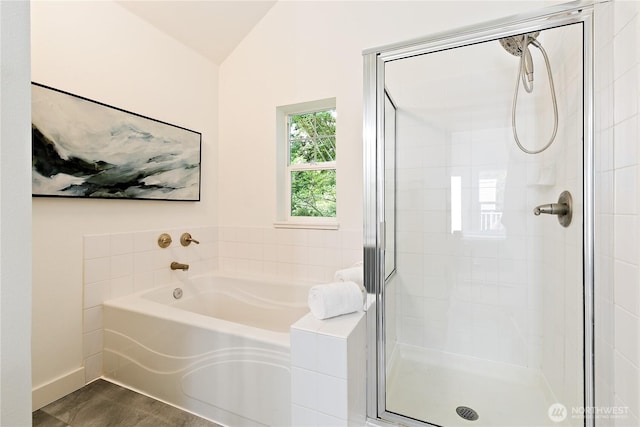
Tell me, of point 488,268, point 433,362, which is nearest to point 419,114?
point 488,268

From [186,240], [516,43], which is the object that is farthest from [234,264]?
[516,43]

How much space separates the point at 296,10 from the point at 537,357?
3.00 meters

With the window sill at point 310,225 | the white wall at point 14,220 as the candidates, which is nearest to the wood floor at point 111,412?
the white wall at point 14,220

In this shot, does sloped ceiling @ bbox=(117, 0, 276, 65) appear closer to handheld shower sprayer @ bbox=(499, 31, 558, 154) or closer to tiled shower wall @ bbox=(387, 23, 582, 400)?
tiled shower wall @ bbox=(387, 23, 582, 400)

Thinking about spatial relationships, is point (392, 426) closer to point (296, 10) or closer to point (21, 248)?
point (21, 248)

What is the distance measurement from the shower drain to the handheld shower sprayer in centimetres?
Answer: 147

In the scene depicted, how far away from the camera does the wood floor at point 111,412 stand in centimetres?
147

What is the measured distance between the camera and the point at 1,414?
456 millimetres

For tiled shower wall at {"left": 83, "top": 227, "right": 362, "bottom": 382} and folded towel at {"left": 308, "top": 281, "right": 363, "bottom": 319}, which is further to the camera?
tiled shower wall at {"left": 83, "top": 227, "right": 362, "bottom": 382}

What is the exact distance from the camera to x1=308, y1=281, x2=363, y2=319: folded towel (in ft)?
4.34

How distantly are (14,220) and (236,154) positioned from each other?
2.28 metres

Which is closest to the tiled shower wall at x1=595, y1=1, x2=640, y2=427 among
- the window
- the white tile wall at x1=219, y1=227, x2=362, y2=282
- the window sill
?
the white tile wall at x1=219, y1=227, x2=362, y2=282

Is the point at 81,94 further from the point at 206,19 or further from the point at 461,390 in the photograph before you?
the point at 461,390

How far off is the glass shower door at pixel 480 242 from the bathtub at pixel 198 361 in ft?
1.88
